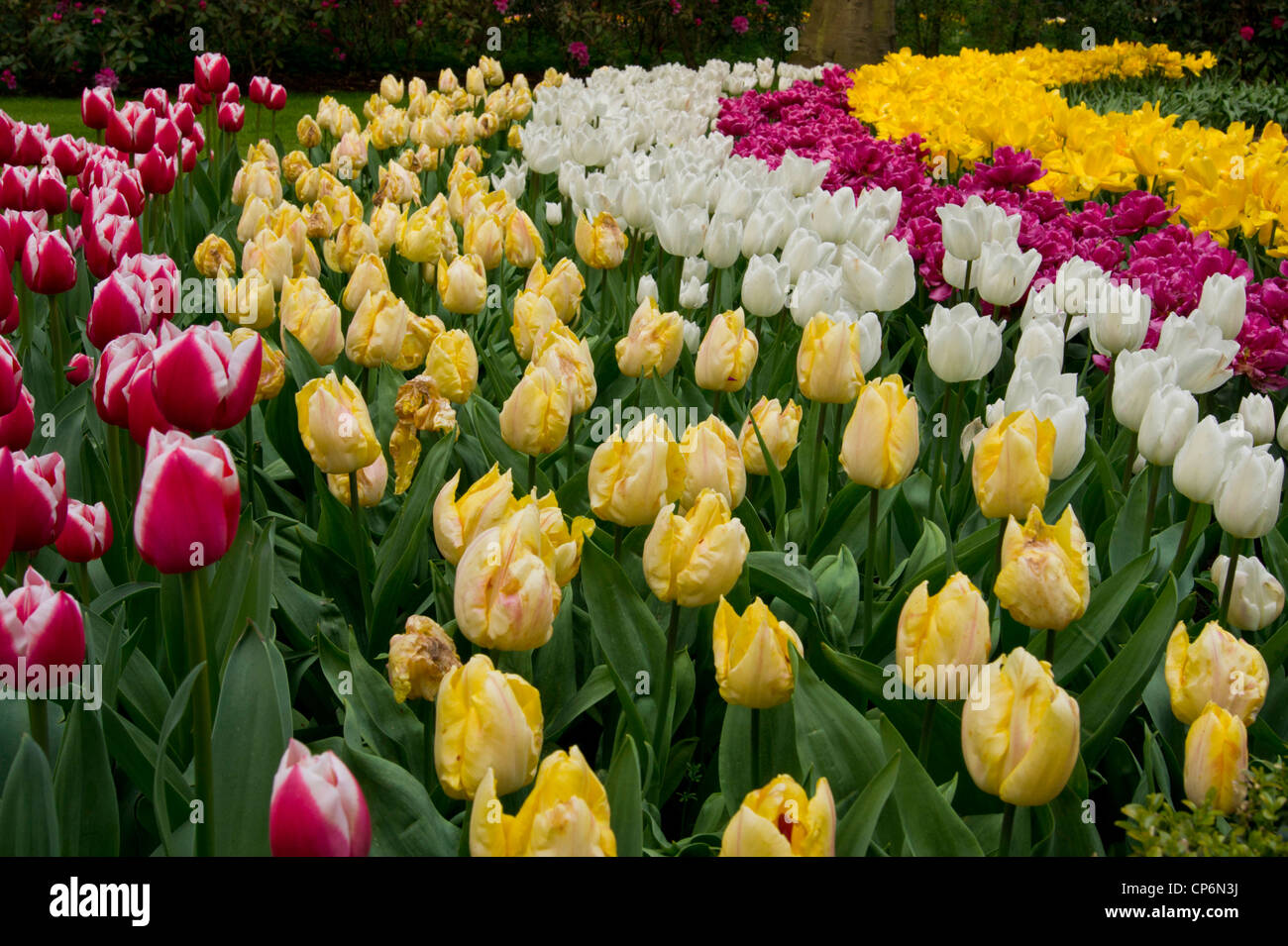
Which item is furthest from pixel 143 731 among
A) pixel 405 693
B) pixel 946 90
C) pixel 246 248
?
pixel 946 90

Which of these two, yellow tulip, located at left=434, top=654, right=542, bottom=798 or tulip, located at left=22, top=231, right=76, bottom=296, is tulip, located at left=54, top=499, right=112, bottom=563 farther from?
tulip, located at left=22, top=231, right=76, bottom=296

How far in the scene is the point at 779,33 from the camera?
18766mm

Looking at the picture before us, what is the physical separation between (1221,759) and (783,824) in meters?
0.54

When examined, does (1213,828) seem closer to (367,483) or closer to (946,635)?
(946,635)

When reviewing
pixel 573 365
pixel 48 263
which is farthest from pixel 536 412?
pixel 48 263

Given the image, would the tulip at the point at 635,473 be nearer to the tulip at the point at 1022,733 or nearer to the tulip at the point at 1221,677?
the tulip at the point at 1022,733

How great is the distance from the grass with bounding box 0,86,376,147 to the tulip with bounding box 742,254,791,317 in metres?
8.24

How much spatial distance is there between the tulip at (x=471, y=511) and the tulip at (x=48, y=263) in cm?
132

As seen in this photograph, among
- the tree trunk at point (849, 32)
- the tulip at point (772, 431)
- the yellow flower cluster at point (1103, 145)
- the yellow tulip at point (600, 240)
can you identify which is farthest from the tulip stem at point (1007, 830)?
the tree trunk at point (849, 32)

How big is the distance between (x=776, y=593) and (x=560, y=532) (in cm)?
54

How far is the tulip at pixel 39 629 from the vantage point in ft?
4.09
